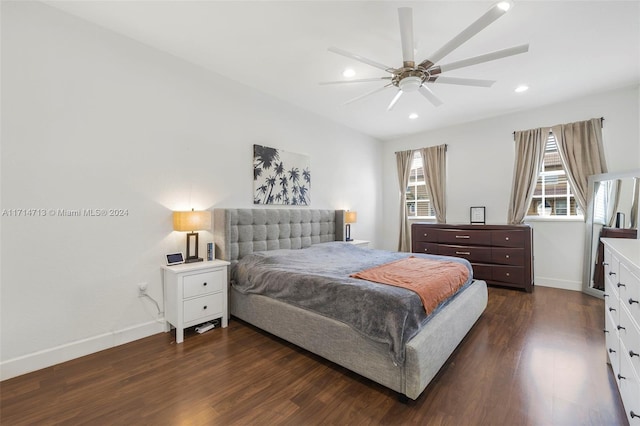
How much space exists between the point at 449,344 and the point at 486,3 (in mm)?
2709

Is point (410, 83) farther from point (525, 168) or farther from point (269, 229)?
point (525, 168)

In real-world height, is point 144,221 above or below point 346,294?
above

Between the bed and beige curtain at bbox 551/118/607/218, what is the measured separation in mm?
2546

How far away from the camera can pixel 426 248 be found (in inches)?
191

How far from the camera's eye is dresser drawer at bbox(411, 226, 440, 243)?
476 cm

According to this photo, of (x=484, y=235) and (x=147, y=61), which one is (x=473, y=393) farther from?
(x=147, y=61)

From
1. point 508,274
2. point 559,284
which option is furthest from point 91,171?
point 559,284

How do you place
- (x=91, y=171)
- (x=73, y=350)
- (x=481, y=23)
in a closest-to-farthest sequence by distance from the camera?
(x=481, y=23)
(x=73, y=350)
(x=91, y=171)

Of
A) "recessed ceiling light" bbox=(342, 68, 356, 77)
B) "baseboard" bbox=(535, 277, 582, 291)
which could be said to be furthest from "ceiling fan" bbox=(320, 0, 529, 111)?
"baseboard" bbox=(535, 277, 582, 291)

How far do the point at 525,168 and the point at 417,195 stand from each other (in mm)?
1916

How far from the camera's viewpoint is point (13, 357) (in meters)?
1.99

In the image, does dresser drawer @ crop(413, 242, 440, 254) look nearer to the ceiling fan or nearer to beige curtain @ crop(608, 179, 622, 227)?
beige curtain @ crop(608, 179, 622, 227)

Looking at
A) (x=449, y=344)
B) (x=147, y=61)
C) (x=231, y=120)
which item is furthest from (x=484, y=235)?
(x=147, y=61)

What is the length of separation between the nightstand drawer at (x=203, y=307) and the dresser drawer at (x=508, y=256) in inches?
160
